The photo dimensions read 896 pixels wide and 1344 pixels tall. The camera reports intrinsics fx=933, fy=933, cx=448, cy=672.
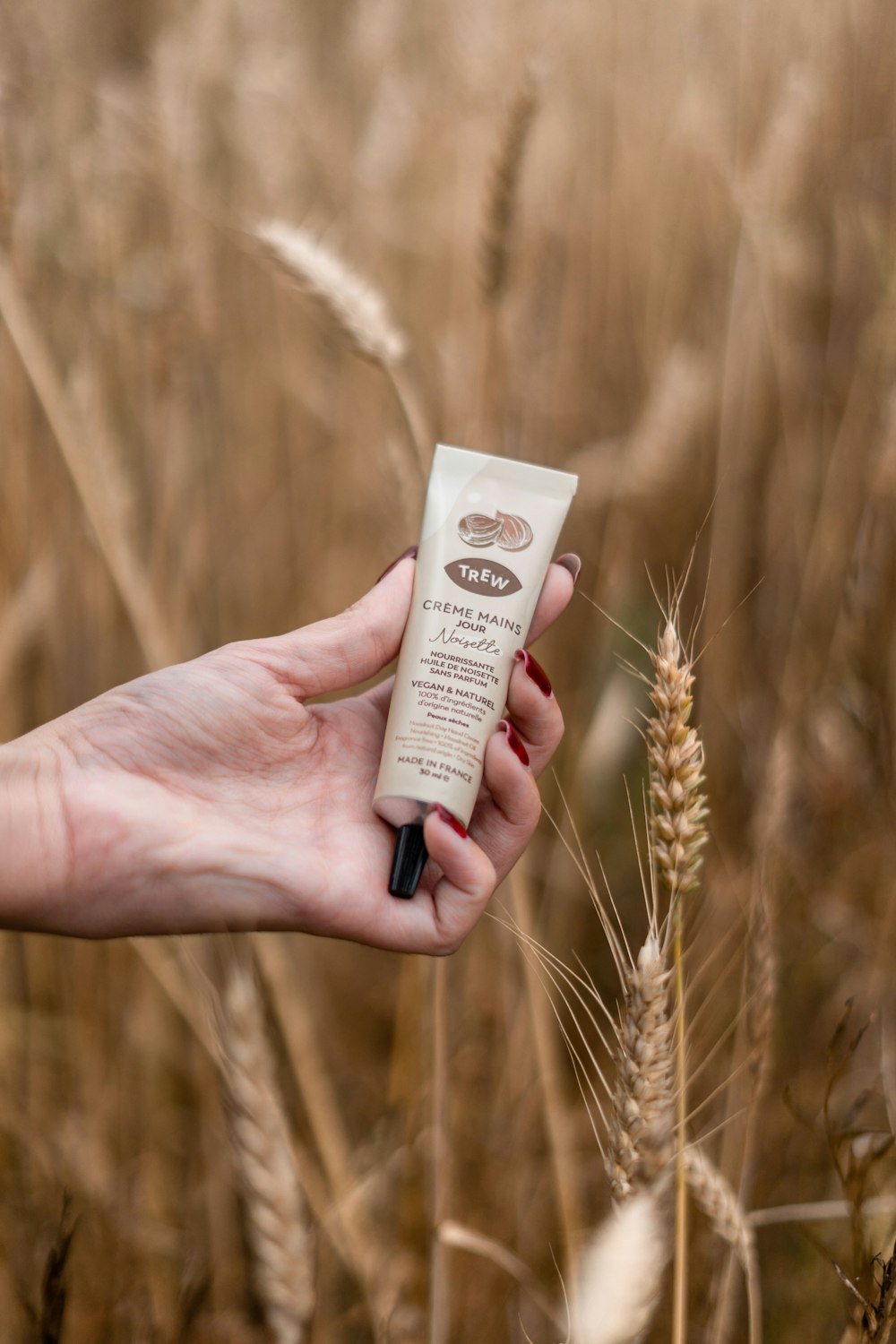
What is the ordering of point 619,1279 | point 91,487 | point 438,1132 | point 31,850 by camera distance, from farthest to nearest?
point 91,487 → point 438,1132 → point 31,850 → point 619,1279

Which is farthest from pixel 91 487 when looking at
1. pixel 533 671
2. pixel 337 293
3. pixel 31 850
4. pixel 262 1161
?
pixel 262 1161

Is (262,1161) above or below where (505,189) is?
below

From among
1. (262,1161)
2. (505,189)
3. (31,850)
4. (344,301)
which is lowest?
(262,1161)

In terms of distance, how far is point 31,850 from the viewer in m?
0.79

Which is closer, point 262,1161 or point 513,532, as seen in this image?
point 262,1161

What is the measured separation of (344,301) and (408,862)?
22.2 inches

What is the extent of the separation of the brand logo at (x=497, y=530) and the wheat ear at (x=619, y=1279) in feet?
1.76

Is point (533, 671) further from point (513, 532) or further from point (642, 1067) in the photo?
point (642, 1067)

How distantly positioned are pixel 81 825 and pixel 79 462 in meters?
0.50

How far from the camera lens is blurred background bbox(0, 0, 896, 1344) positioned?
1084mm

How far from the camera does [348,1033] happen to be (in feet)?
5.17

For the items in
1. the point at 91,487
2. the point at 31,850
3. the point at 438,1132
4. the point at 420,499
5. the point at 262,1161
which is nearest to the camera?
the point at 262,1161

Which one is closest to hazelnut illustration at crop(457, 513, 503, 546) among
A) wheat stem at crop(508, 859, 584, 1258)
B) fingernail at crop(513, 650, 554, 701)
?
fingernail at crop(513, 650, 554, 701)

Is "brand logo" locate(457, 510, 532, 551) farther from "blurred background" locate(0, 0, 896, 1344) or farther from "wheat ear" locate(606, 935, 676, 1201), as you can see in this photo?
"wheat ear" locate(606, 935, 676, 1201)
